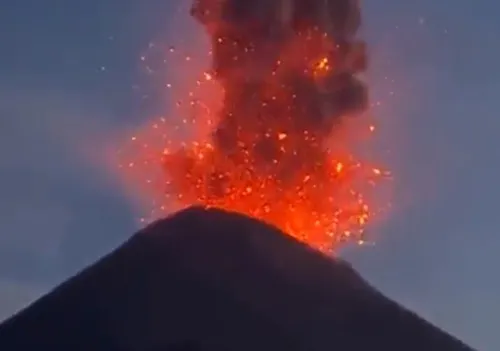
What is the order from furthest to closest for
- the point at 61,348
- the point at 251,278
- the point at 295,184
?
1. the point at 295,184
2. the point at 251,278
3. the point at 61,348

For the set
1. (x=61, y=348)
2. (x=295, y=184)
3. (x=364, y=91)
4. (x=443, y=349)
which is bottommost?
(x=61, y=348)

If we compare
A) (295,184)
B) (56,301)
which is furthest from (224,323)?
(295,184)

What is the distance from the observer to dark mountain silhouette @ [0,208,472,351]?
69562 millimetres

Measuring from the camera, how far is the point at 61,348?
6919 centimetres

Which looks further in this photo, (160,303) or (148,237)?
(148,237)

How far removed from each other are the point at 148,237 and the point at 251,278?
5242mm

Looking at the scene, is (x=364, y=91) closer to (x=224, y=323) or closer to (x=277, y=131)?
(x=277, y=131)

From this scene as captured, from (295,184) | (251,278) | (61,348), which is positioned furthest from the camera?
(295,184)

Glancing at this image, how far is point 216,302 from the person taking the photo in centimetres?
7144

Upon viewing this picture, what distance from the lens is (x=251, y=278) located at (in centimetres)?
7362

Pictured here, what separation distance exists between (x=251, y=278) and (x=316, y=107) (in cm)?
1141

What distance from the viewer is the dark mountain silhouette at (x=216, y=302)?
6956 centimetres

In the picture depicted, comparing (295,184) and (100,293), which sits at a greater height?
(295,184)

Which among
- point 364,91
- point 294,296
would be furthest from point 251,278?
point 364,91
